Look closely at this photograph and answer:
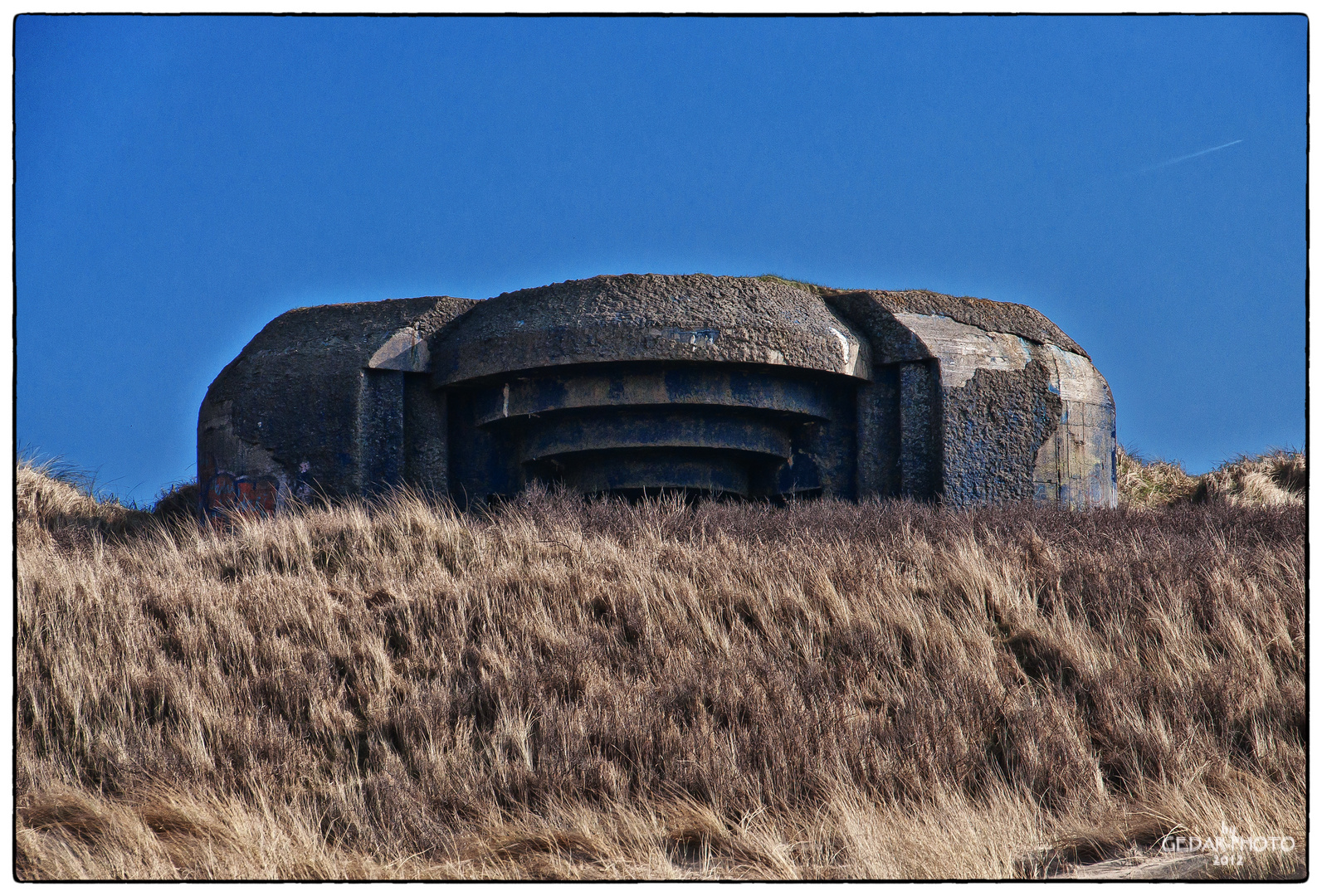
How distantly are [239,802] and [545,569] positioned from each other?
260cm

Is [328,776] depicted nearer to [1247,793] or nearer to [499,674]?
[499,674]

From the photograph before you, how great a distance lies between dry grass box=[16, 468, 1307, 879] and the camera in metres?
4.41

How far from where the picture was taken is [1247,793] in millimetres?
4684

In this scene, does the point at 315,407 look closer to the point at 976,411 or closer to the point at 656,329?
the point at 656,329

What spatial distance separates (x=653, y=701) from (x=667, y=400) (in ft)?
13.0

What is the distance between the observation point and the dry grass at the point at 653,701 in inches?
174

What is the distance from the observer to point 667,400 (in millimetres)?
9078

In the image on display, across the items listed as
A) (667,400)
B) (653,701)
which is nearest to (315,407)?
(667,400)

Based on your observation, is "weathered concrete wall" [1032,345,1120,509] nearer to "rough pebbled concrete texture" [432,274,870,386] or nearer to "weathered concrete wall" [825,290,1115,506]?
"weathered concrete wall" [825,290,1115,506]

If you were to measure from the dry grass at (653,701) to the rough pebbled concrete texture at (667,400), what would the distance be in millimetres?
1435

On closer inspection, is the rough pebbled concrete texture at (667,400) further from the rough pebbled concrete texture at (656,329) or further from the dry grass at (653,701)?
the dry grass at (653,701)

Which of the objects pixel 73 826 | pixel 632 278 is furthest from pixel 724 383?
pixel 73 826

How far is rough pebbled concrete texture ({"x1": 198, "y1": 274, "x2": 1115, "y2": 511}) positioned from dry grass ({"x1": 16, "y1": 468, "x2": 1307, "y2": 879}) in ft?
4.71

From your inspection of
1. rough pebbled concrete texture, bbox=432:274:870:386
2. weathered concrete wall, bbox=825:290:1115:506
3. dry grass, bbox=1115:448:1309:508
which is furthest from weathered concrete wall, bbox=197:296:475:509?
dry grass, bbox=1115:448:1309:508
